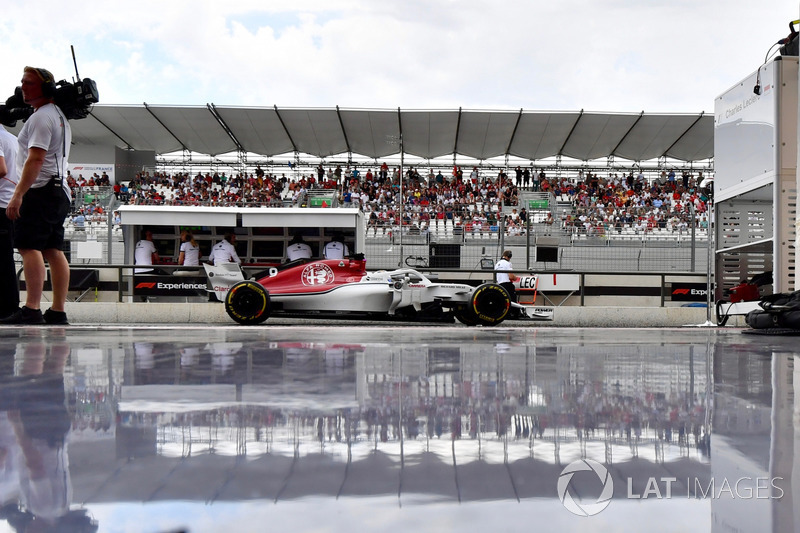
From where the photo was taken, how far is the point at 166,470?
129cm

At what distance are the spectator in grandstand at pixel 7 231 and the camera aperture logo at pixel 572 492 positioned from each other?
5437mm

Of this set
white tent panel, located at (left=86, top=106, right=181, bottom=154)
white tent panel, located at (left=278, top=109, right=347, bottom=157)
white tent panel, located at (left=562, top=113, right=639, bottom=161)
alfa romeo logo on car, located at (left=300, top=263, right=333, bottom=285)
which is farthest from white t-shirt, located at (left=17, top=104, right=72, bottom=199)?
white tent panel, located at (left=562, top=113, right=639, bottom=161)

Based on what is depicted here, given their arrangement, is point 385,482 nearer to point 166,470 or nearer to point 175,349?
point 166,470

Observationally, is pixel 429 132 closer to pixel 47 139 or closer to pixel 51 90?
pixel 51 90

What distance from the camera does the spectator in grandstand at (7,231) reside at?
18.7ft

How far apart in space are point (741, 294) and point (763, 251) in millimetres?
580

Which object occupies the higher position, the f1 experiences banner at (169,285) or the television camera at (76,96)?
the television camera at (76,96)

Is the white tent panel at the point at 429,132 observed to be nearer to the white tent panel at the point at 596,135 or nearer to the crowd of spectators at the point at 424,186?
the crowd of spectators at the point at 424,186

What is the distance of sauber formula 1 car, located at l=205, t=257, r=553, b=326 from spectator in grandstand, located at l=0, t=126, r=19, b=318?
14.1 feet

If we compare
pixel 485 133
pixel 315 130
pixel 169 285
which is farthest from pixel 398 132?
pixel 169 285

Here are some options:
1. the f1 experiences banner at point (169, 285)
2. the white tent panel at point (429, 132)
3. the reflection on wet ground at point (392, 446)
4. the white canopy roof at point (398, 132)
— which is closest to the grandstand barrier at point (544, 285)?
the f1 experiences banner at point (169, 285)

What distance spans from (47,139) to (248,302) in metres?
4.89

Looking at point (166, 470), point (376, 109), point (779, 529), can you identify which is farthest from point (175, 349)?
point (376, 109)

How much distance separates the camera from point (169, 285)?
13812 mm
